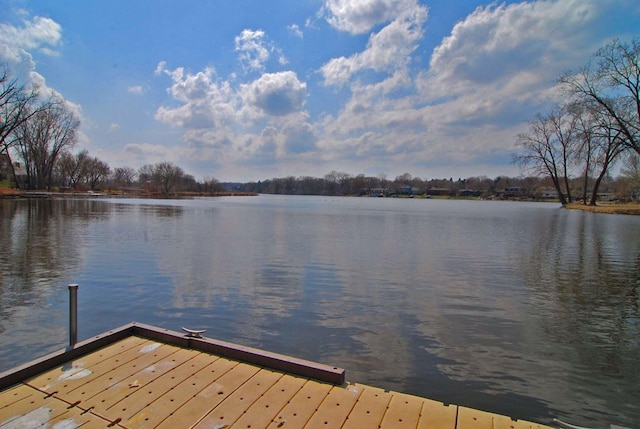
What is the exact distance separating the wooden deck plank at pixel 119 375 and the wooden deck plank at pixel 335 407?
1.90 meters

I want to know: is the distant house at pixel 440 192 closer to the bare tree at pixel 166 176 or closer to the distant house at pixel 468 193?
the distant house at pixel 468 193

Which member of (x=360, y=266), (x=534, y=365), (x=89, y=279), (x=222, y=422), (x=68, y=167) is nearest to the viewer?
(x=222, y=422)

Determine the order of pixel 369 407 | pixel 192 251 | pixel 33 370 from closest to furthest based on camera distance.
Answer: pixel 369 407, pixel 33 370, pixel 192 251

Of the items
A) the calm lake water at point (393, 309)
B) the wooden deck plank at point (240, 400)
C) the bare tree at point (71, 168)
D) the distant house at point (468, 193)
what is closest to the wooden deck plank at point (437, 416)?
the calm lake water at point (393, 309)

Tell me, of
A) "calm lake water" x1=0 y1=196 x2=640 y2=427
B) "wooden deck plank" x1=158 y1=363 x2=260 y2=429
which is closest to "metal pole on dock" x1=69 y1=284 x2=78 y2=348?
"calm lake water" x1=0 y1=196 x2=640 y2=427

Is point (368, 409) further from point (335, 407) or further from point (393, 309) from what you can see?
point (393, 309)

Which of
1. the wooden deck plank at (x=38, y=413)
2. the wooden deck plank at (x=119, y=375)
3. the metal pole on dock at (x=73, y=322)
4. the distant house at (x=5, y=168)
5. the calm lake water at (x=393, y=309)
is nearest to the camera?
the wooden deck plank at (x=38, y=413)

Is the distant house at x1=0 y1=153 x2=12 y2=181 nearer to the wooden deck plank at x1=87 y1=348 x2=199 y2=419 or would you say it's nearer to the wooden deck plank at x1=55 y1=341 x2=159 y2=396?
the wooden deck plank at x1=55 y1=341 x2=159 y2=396

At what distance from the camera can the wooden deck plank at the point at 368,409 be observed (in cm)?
310

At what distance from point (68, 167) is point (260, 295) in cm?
9280

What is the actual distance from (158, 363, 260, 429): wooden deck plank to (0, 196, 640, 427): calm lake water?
1.57m

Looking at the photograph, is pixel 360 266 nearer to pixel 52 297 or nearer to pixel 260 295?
pixel 260 295

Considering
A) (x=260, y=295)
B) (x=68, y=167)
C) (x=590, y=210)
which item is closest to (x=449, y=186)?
(x=590, y=210)

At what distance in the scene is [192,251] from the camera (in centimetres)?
1451
